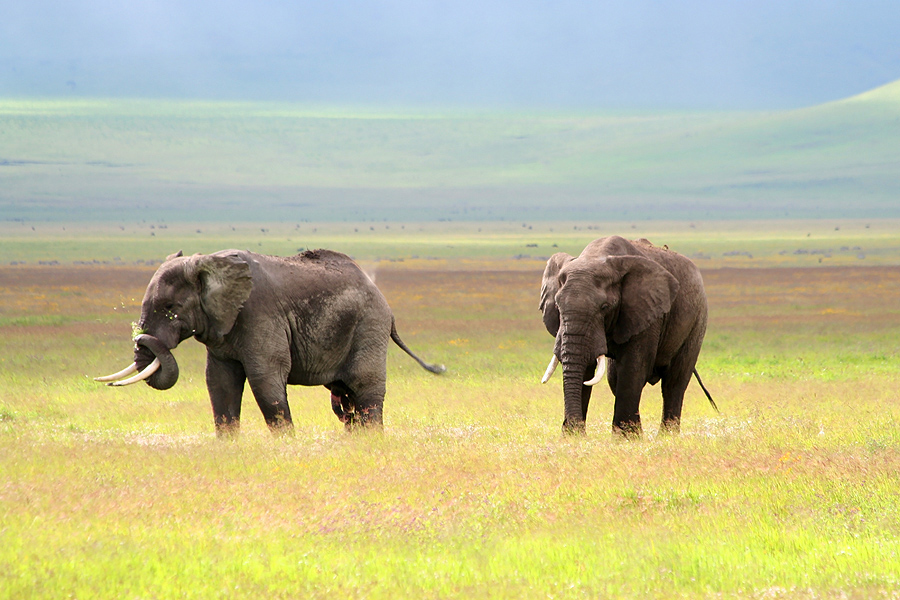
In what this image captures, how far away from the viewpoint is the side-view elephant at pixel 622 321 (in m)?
13.6

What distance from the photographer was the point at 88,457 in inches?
481

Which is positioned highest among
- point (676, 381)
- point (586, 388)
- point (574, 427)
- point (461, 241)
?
point (586, 388)

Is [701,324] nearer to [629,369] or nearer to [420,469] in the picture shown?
[629,369]

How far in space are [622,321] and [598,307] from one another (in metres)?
0.68

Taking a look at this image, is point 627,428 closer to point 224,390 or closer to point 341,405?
point 341,405

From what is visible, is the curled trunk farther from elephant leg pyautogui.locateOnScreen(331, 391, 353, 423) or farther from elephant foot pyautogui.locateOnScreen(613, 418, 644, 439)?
elephant leg pyautogui.locateOnScreen(331, 391, 353, 423)

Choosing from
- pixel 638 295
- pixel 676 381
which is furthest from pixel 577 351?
pixel 676 381

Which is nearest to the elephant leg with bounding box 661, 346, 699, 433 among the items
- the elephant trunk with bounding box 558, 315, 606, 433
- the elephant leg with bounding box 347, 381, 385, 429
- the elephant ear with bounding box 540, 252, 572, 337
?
the elephant ear with bounding box 540, 252, 572, 337

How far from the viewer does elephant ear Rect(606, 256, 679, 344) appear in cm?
1394

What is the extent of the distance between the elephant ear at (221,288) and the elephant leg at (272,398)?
2.60 ft

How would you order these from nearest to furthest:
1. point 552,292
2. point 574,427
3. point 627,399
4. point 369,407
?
point 574,427
point 627,399
point 552,292
point 369,407

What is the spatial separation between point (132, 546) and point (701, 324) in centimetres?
982

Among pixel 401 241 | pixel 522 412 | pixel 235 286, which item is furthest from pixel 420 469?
pixel 401 241

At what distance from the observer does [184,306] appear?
13430mm
